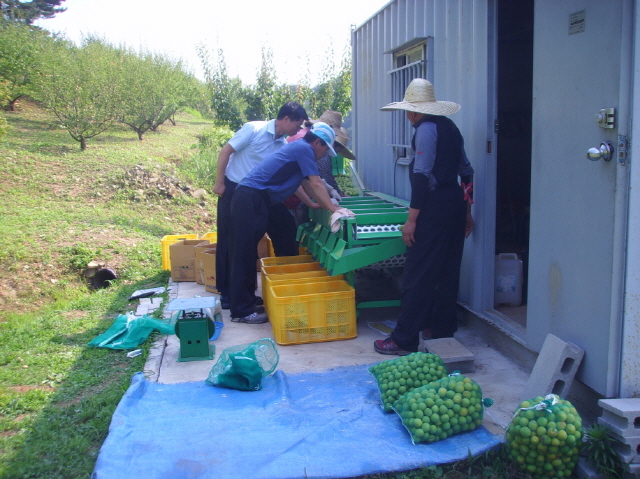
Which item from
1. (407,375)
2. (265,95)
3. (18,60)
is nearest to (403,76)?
(407,375)

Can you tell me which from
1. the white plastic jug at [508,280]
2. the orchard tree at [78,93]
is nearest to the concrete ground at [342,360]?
the white plastic jug at [508,280]

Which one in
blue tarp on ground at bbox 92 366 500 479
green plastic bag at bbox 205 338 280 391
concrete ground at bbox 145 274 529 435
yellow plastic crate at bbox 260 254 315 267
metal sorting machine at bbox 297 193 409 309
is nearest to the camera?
blue tarp on ground at bbox 92 366 500 479

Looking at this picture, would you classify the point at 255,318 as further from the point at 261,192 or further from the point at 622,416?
the point at 622,416

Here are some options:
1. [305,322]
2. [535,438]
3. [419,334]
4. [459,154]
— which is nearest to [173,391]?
[305,322]

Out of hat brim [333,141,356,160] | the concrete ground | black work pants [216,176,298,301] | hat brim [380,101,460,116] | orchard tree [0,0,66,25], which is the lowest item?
the concrete ground

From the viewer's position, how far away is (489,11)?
14.9ft

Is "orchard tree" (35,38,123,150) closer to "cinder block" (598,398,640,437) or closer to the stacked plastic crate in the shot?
the stacked plastic crate

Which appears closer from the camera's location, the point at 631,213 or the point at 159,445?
the point at 631,213

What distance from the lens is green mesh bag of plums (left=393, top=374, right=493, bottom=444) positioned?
3.15 m

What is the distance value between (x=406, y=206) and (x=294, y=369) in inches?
A: 80.8

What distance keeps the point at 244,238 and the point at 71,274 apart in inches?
152

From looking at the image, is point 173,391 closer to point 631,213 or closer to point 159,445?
point 159,445

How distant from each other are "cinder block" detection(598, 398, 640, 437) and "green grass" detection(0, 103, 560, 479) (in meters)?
0.56

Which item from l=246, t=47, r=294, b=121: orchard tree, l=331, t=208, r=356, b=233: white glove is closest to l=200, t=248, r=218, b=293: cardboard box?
l=331, t=208, r=356, b=233: white glove
